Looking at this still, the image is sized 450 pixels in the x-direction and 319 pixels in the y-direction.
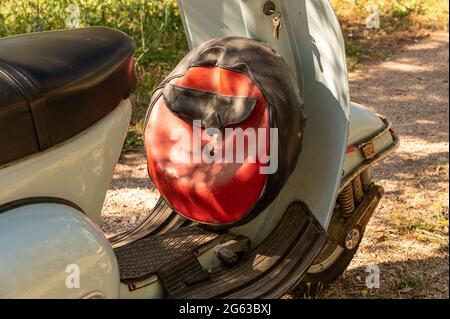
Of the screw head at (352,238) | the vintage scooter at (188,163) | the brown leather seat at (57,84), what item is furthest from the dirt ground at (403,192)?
the brown leather seat at (57,84)

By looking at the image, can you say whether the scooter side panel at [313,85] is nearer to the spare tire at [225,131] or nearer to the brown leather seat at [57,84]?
the spare tire at [225,131]

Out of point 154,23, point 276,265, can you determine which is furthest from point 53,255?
point 154,23

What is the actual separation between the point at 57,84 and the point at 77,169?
0.23 meters

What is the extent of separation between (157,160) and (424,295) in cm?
125

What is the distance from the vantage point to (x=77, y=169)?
1828 millimetres

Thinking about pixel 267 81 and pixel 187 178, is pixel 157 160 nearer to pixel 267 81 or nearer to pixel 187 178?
pixel 187 178

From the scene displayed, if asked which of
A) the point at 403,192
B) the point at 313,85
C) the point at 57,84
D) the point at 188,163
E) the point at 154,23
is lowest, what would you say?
the point at 403,192

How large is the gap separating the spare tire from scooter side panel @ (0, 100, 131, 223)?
8.8 inches

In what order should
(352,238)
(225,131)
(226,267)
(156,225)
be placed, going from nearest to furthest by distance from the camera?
1. (225,131)
2. (226,267)
3. (156,225)
4. (352,238)

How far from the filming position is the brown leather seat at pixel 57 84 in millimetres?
1648

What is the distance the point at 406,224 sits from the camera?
3281 millimetres

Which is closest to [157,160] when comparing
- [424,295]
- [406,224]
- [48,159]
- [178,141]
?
[178,141]

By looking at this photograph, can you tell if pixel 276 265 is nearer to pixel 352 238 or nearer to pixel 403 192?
pixel 352 238

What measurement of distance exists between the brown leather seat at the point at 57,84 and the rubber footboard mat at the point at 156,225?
579mm
